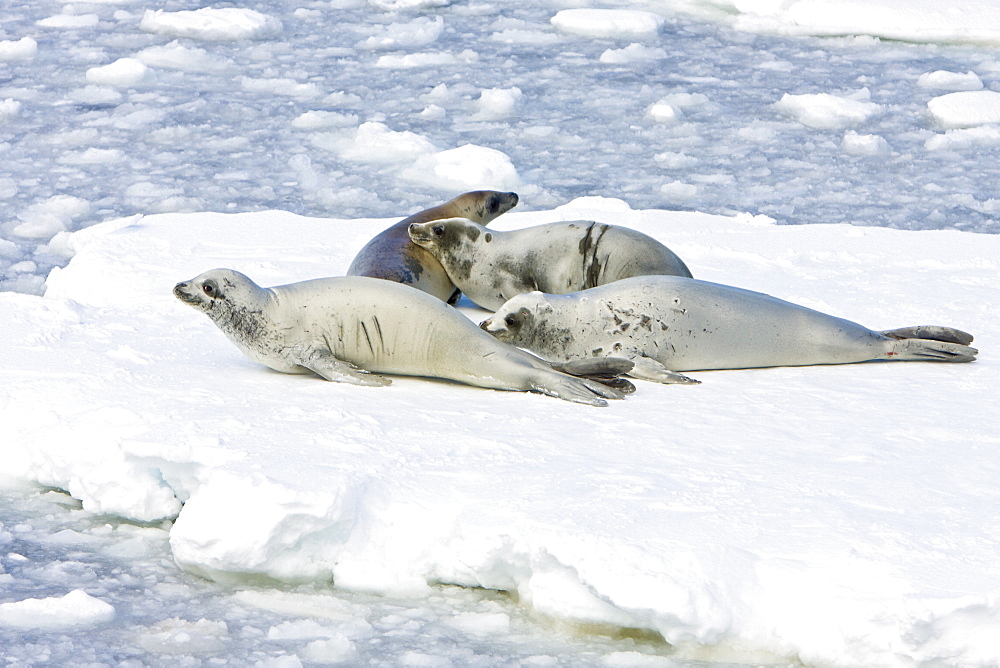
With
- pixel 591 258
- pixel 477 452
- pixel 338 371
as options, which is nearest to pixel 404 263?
pixel 591 258

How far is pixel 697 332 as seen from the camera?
4.15 m

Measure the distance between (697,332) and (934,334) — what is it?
2.78 feet

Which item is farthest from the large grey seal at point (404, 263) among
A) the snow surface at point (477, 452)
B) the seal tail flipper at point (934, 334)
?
the seal tail flipper at point (934, 334)

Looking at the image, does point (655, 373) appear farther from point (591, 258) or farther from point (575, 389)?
point (591, 258)

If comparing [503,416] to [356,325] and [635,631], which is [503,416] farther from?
[635,631]

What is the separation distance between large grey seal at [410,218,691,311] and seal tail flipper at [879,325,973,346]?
0.92 metres

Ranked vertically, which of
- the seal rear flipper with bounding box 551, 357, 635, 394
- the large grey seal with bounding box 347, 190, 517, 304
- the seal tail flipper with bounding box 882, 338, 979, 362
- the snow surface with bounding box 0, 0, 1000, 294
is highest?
the snow surface with bounding box 0, 0, 1000, 294

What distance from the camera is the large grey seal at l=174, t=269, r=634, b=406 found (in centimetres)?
388

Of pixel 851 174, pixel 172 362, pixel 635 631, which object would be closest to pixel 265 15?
pixel 851 174

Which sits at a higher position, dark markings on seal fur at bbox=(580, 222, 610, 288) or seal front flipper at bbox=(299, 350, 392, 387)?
dark markings on seal fur at bbox=(580, 222, 610, 288)

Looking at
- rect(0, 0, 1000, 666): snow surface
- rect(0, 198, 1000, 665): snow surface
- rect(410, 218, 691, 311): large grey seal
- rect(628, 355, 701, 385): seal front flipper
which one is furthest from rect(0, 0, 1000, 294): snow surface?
rect(628, 355, 701, 385): seal front flipper

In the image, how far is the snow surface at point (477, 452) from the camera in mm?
2545

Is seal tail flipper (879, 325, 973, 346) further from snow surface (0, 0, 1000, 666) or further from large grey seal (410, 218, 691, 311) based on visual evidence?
large grey seal (410, 218, 691, 311)

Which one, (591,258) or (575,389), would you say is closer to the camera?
(575,389)
